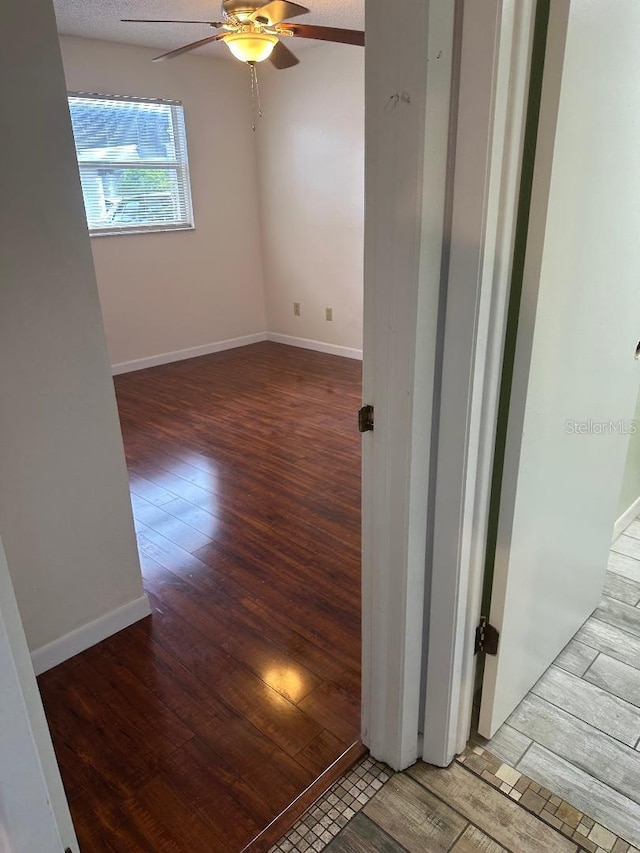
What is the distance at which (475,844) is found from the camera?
1287mm

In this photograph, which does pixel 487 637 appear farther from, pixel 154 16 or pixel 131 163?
pixel 131 163

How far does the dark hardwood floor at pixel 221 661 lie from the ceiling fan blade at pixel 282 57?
206 centimetres

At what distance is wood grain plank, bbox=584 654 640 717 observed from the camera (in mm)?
1677

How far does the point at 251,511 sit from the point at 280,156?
3.67 m

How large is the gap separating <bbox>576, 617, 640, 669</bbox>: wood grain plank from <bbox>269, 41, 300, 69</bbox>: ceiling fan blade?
3025mm

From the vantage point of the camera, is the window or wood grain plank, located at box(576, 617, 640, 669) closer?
wood grain plank, located at box(576, 617, 640, 669)

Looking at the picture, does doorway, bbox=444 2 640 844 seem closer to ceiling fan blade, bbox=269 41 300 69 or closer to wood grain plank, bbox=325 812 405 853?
wood grain plank, bbox=325 812 405 853

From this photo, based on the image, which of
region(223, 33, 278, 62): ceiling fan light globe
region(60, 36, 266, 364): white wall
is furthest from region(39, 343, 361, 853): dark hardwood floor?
region(223, 33, 278, 62): ceiling fan light globe

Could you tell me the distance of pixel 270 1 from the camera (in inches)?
96.3

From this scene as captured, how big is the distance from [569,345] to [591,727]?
40.3 inches

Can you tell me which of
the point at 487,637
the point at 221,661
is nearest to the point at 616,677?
the point at 487,637

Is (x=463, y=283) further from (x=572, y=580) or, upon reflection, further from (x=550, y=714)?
(x=550, y=714)

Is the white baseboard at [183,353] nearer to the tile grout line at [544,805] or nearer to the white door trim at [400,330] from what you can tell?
the white door trim at [400,330]

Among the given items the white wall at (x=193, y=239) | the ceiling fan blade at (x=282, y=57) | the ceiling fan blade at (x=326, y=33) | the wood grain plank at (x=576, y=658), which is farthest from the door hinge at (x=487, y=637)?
the white wall at (x=193, y=239)
